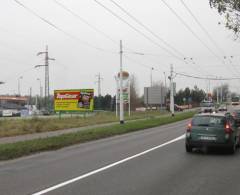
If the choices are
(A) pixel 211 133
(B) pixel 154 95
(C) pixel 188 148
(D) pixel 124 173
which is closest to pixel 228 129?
(A) pixel 211 133

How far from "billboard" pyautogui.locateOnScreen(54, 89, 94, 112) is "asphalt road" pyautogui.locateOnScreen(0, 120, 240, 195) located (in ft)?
110

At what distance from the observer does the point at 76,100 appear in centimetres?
4956

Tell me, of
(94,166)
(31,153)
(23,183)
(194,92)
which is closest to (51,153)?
(31,153)

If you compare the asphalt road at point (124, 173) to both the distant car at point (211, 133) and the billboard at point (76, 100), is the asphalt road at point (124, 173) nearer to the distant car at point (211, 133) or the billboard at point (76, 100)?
the distant car at point (211, 133)

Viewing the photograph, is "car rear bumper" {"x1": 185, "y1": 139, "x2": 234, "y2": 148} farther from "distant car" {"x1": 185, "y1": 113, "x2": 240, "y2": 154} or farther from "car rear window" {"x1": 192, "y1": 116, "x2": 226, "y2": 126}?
"car rear window" {"x1": 192, "y1": 116, "x2": 226, "y2": 126}

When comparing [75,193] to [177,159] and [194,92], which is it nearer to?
[177,159]

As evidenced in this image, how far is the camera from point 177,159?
13805 mm

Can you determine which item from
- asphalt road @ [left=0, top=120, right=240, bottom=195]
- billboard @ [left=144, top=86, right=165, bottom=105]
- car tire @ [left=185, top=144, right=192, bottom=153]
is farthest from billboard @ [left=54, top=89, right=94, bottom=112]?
billboard @ [left=144, top=86, right=165, bottom=105]

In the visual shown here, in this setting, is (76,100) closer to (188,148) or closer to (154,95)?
(188,148)

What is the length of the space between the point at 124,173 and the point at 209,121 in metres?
6.12

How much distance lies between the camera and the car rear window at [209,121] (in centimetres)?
1581

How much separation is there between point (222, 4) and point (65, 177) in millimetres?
10544

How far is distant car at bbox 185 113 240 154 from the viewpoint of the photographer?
50.6 feet

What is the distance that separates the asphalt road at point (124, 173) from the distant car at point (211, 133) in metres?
0.39
